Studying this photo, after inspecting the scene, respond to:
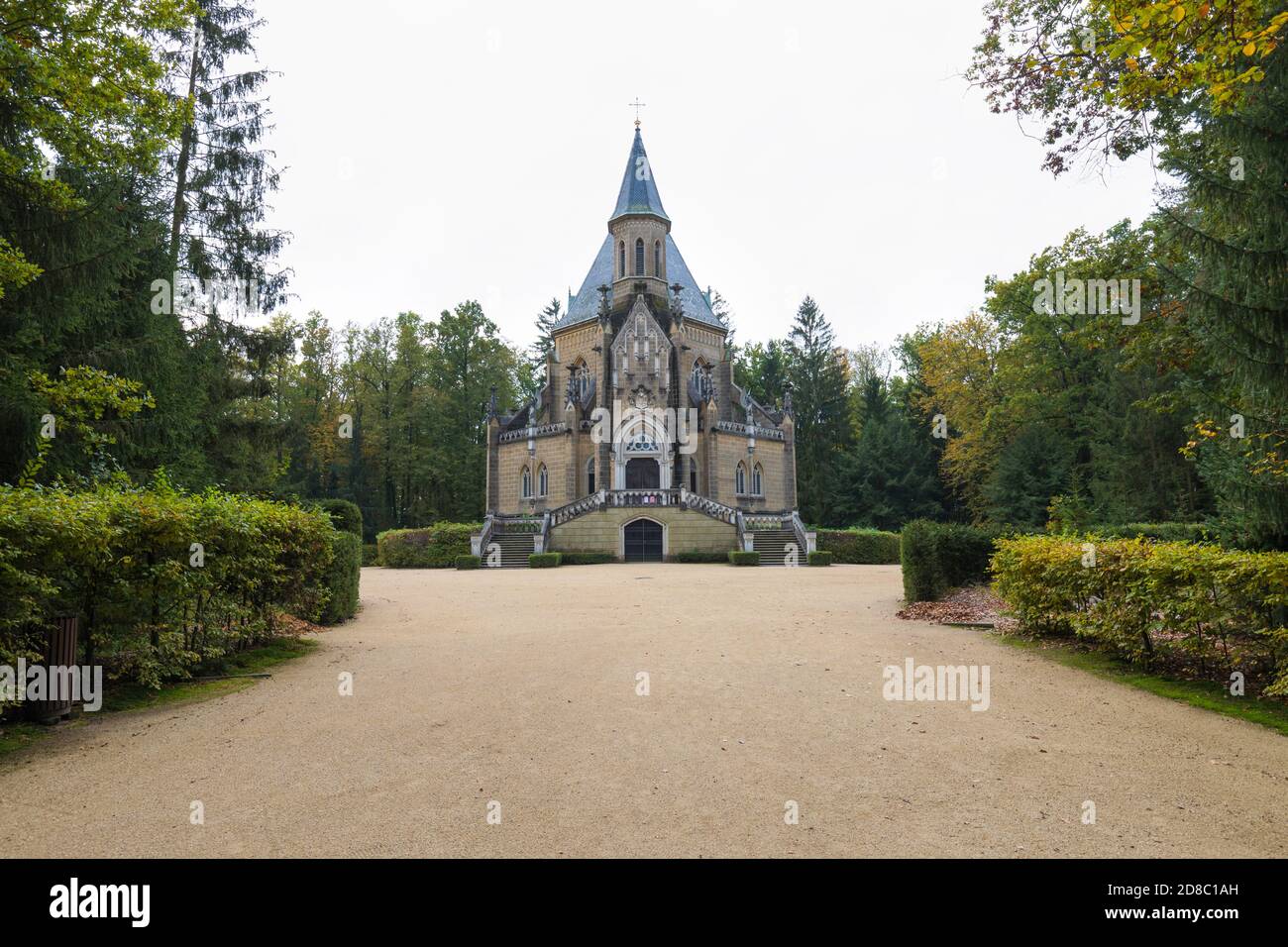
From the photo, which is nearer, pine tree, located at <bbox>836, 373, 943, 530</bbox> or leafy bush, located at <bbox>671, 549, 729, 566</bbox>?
leafy bush, located at <bbox>671, 549, 729, 566</bbox>

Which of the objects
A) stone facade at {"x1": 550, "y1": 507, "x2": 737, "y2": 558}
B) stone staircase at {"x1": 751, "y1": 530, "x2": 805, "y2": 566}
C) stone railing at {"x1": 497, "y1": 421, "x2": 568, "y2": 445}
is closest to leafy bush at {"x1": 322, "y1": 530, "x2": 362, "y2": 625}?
stone facade at {"x1": 550, "y1": 507, "x2": 737, "y2": 558}

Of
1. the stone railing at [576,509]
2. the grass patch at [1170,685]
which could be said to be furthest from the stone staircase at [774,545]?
the grass patch at [1170,685]

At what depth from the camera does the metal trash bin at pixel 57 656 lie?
18.6ft

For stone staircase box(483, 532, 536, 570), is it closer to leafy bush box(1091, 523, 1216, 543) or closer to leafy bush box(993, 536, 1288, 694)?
leafy bush box(1091, 523, 1216, 543)

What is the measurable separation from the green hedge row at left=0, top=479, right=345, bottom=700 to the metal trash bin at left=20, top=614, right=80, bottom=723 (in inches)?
3.3

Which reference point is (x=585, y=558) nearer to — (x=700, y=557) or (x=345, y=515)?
(x=700, y=557)

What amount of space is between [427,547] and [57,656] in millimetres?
24640

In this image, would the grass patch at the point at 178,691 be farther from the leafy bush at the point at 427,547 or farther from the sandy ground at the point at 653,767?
the leafy bush at the point at 427,547

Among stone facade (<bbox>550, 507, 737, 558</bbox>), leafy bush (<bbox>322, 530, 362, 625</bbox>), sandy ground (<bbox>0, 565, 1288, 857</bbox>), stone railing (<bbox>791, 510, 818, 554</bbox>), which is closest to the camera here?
sandy ground (<bbox>0, 565, 1288, 857</bbox>)

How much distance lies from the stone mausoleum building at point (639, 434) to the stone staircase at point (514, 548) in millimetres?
89

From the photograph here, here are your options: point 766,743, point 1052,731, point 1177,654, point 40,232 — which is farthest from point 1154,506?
point 40,232

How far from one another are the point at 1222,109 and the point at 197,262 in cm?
1979

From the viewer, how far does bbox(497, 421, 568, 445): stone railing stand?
129 feet
